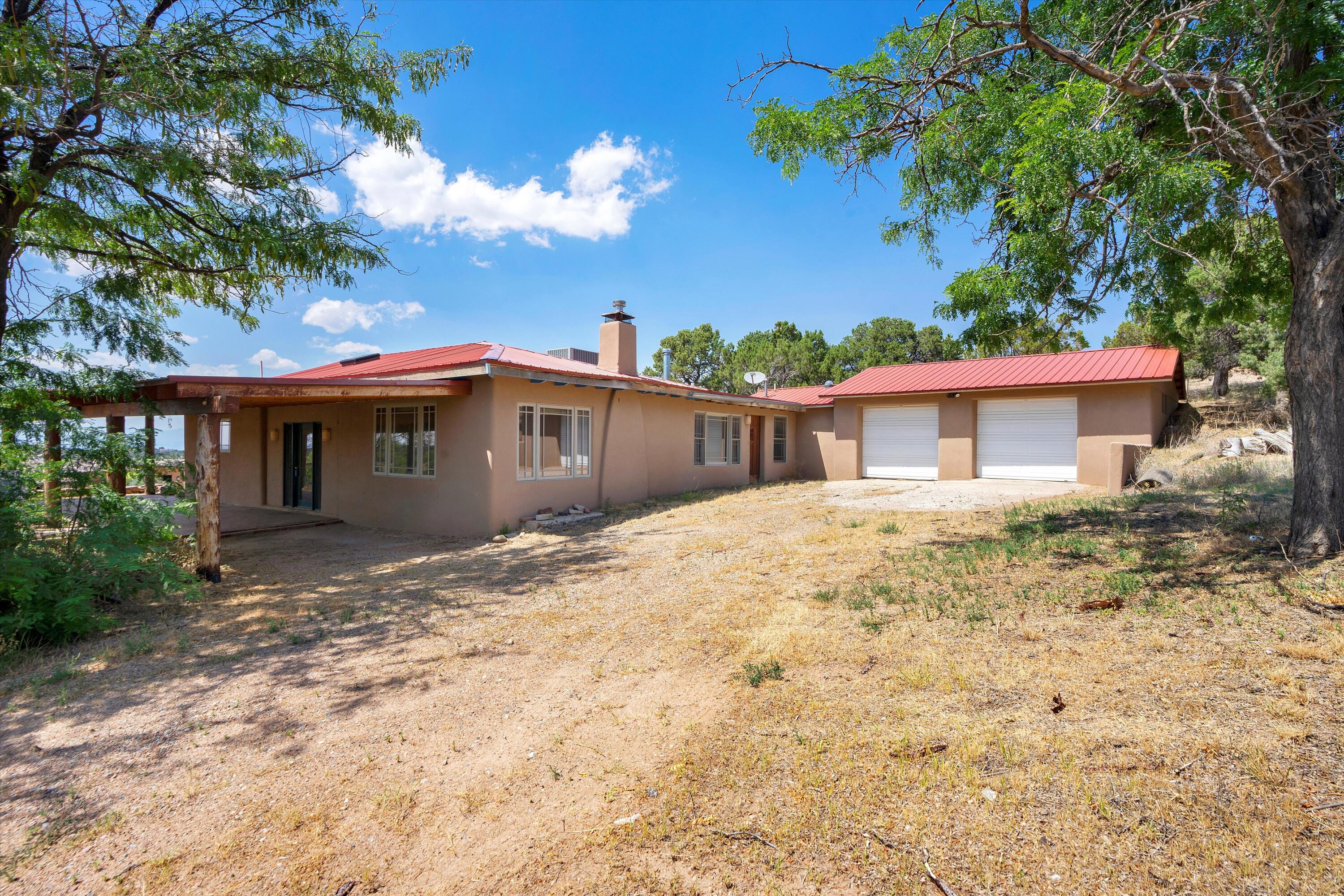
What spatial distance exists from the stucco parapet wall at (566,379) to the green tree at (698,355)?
23686mm

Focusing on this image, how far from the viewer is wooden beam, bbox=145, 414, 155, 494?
7.01 meters

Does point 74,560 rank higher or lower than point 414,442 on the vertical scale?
lower

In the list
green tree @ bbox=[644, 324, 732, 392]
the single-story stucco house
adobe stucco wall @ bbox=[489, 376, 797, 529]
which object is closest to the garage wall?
the single-story stucco house

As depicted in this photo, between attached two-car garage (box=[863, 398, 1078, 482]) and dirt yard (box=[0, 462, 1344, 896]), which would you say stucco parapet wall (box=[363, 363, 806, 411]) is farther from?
attached two-car garage (box=[863, 398, 1078, 482])

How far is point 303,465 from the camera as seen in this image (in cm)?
1313

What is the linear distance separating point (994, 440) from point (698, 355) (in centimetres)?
2567

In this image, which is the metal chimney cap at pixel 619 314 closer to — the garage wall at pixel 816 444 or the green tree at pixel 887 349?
the garage wall at pixel 816 444

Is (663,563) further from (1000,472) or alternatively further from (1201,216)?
(1000,472)

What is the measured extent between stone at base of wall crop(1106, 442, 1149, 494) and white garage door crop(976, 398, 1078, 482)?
1664 millimetres

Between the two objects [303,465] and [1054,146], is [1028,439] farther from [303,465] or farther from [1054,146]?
[303,465]

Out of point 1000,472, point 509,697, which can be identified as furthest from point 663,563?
point 1000,472

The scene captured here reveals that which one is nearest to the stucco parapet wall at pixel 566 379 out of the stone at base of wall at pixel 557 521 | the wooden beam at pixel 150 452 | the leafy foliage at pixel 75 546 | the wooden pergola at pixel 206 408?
the wooden pergola at pixel 206 408

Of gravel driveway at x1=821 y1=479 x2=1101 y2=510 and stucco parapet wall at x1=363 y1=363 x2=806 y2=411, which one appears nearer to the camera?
stucco parapet wall at x1=363 y1=363 x2=806 y2=411

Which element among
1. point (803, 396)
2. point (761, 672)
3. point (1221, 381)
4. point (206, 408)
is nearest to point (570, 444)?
point (206, 408)
